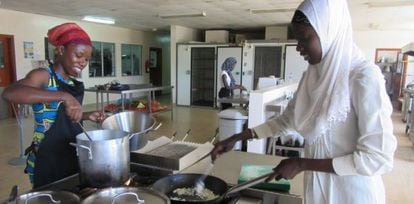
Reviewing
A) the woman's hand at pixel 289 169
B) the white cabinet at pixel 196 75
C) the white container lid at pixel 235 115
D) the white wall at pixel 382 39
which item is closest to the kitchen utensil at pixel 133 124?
the woman's hand at pixel 289 169

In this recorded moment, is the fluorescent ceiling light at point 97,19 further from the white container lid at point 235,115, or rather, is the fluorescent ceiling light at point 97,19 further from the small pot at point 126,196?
the small pot at point 126,196

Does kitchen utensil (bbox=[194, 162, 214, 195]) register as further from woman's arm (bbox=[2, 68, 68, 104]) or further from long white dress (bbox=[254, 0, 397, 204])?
woman's arm (bbox=[2, 68, 68, 104])

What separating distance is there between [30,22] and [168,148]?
7435 mm

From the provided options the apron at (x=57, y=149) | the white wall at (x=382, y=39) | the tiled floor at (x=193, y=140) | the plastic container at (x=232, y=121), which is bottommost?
the tiled floor at (x=193, y=140)

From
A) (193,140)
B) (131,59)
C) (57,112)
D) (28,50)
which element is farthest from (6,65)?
(57,112)

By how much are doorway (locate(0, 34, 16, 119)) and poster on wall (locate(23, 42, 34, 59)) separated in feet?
1.00

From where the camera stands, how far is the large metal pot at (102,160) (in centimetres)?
112

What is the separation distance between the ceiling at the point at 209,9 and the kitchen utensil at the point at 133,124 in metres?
4.81

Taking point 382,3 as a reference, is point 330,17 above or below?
below

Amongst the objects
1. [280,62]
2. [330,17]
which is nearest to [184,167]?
[330,17]

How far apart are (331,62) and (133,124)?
0.93m

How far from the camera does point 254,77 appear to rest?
881cm

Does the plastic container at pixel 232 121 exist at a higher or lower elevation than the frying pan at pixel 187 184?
lower

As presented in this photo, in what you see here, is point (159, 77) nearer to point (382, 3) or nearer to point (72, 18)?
point (72, 18)
